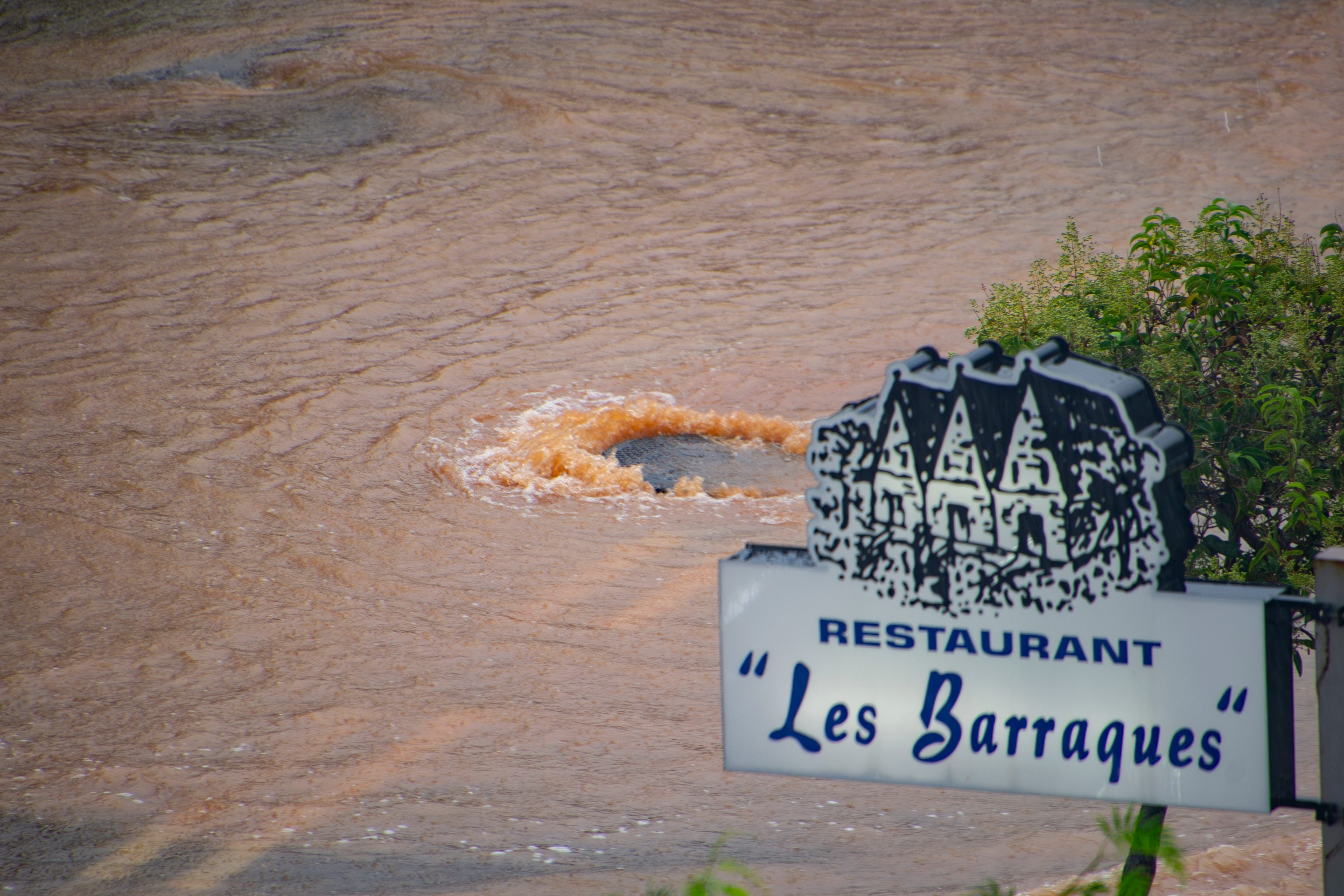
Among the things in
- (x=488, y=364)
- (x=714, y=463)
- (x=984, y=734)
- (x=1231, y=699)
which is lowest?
(x=714, y=463)

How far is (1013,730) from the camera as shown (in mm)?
2135

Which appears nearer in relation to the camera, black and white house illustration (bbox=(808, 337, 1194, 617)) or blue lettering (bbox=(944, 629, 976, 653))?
black and white house illustration (bbox=(808, 337, 1194, 617))

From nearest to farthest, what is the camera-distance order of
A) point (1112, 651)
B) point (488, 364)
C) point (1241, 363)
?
point (1112, 651)
point (1241, 363)
point (488, 364)

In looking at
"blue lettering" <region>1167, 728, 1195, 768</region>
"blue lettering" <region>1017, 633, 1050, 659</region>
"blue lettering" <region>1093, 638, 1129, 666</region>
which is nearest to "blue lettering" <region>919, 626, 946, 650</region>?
"blue lettering" <region>1017, 633, 1050, 659</region>

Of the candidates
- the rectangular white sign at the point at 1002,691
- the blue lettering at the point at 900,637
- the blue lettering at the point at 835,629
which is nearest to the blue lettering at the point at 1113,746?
the rectangular white sign at the point at 1002,691

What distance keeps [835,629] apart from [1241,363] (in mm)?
1530

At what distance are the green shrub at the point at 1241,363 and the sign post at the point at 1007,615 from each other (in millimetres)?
917

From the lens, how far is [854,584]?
219cm

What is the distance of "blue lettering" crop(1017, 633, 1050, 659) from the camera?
6.96ft

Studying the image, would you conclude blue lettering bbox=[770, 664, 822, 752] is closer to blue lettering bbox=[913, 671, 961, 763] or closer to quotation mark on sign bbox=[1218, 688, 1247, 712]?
blue lettering bbox=[913, 671, 961, 763]

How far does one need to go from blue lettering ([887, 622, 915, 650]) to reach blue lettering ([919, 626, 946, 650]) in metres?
0.02

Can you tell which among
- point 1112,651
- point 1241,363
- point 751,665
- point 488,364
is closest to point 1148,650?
point 1112,651

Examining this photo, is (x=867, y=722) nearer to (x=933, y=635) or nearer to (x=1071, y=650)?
(x=933, y=635)

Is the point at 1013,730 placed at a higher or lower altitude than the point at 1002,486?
lower
